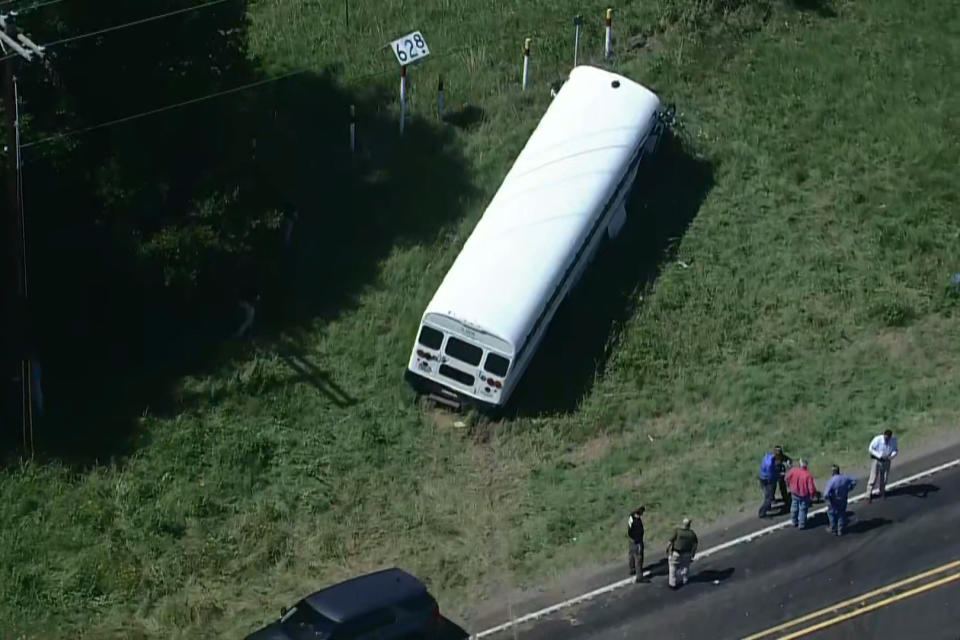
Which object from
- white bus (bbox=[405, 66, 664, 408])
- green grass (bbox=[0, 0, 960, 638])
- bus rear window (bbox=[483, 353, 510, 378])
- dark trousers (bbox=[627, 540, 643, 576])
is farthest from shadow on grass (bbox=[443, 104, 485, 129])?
dark trousers (bbox=[627, 540, 643, 576])

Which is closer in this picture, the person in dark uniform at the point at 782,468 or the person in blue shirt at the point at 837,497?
the person in blue shirt at the point at 837,497

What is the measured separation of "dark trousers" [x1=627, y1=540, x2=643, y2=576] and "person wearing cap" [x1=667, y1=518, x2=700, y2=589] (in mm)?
460

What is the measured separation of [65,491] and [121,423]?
207cm

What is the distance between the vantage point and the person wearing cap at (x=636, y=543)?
26.0 meters

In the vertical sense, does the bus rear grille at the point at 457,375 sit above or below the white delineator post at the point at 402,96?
below

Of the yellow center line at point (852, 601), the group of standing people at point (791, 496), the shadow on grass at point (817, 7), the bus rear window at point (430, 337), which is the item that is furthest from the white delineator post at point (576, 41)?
the yellow center line at point (852, 601)

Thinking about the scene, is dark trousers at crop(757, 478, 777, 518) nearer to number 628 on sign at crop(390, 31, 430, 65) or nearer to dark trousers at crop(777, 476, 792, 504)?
dark trousers at crop(777, 476, 792, 504)

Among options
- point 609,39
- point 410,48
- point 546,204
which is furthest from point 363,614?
point 609,39

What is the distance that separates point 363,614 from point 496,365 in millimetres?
7018

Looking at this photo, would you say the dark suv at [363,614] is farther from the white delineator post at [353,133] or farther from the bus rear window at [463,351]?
the white delineator post at [353,133]

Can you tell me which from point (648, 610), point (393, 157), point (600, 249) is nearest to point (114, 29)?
point (393, 157)

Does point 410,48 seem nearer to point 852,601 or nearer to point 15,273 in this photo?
point 15,273

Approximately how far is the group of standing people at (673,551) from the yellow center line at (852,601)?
162 cm

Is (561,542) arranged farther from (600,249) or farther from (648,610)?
(600,249)
